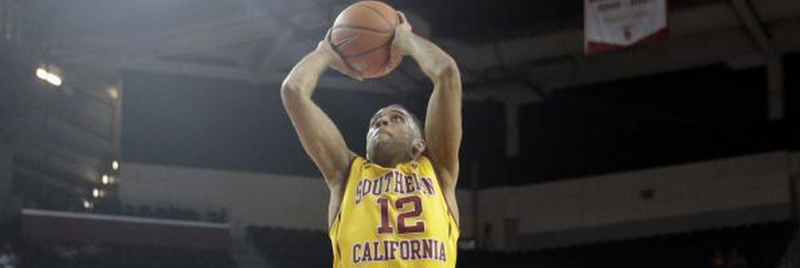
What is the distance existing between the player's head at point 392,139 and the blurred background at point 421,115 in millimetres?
12510

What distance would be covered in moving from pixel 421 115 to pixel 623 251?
3.79 meters

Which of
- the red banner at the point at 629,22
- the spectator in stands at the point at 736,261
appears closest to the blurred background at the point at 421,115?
the spectator in stands at the point at 736,261

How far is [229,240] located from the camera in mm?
17750

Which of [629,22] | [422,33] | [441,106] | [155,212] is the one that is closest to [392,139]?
[441,106]

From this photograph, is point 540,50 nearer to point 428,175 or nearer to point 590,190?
point 590,190

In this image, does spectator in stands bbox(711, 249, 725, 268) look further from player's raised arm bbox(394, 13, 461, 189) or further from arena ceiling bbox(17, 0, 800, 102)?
player's raised arm bbox(394, 13, 461, 189)

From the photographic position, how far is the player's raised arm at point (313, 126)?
354cm

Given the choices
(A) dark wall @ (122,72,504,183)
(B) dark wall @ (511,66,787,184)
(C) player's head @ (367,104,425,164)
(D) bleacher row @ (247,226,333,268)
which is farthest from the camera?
(B) dark wall @ (511,66,787,184)

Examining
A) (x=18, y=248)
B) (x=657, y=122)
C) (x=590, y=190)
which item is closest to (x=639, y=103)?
(x=657, y=122)

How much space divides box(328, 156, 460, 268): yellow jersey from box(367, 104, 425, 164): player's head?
31 millimetres

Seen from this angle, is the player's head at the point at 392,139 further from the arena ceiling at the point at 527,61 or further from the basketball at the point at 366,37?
the arena ceiling at the point at 527,61

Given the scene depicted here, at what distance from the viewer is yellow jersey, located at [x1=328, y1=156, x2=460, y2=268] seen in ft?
10.9

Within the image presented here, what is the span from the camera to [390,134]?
3471 mm

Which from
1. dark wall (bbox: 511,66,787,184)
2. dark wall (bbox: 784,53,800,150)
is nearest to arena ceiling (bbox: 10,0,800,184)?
dark wall (bbox: 511,66,787,184)
